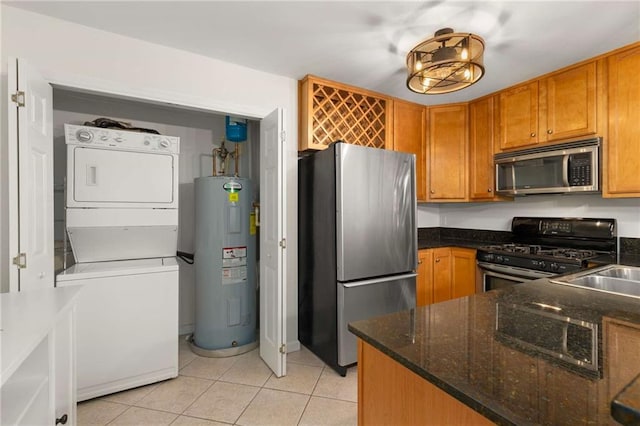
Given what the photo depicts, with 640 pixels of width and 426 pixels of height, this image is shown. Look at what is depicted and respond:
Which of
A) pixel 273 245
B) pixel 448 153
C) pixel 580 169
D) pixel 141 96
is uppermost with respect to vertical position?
pixel 141 96

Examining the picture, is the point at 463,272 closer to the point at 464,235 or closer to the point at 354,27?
the point at 464,235

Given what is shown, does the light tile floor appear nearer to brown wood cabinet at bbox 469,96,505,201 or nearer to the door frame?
the door frame

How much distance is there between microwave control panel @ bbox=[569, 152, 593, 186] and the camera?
2203 millimetres

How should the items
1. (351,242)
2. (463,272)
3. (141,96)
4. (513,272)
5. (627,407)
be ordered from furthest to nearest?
1. (463,272)
2. (513,272)
3. (351,242)
4. (141,96)
5. (627,407)

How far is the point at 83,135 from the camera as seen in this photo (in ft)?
6.16

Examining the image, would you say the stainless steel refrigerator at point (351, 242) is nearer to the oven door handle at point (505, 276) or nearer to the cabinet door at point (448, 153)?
the oven door handle at point (505, 276)

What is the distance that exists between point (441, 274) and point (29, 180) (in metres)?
3.13

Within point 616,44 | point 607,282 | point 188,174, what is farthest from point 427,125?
point 188,174

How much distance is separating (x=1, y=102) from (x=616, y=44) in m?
3.87

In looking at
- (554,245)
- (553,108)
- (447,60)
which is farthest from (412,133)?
(447,60)

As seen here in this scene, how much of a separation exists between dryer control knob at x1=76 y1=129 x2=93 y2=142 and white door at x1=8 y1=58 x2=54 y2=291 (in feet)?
0.60

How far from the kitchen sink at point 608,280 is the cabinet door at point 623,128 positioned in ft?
2.23

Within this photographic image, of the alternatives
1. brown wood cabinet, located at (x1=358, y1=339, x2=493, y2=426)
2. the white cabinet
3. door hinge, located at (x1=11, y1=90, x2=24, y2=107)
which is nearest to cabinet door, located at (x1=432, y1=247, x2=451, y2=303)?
brown wood cabinet, located at (x1=358, y1=339, x2=493, y2=426)

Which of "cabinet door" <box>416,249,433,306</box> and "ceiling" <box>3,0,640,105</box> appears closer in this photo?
"ceiling" <box>3,0,640,105</box>
